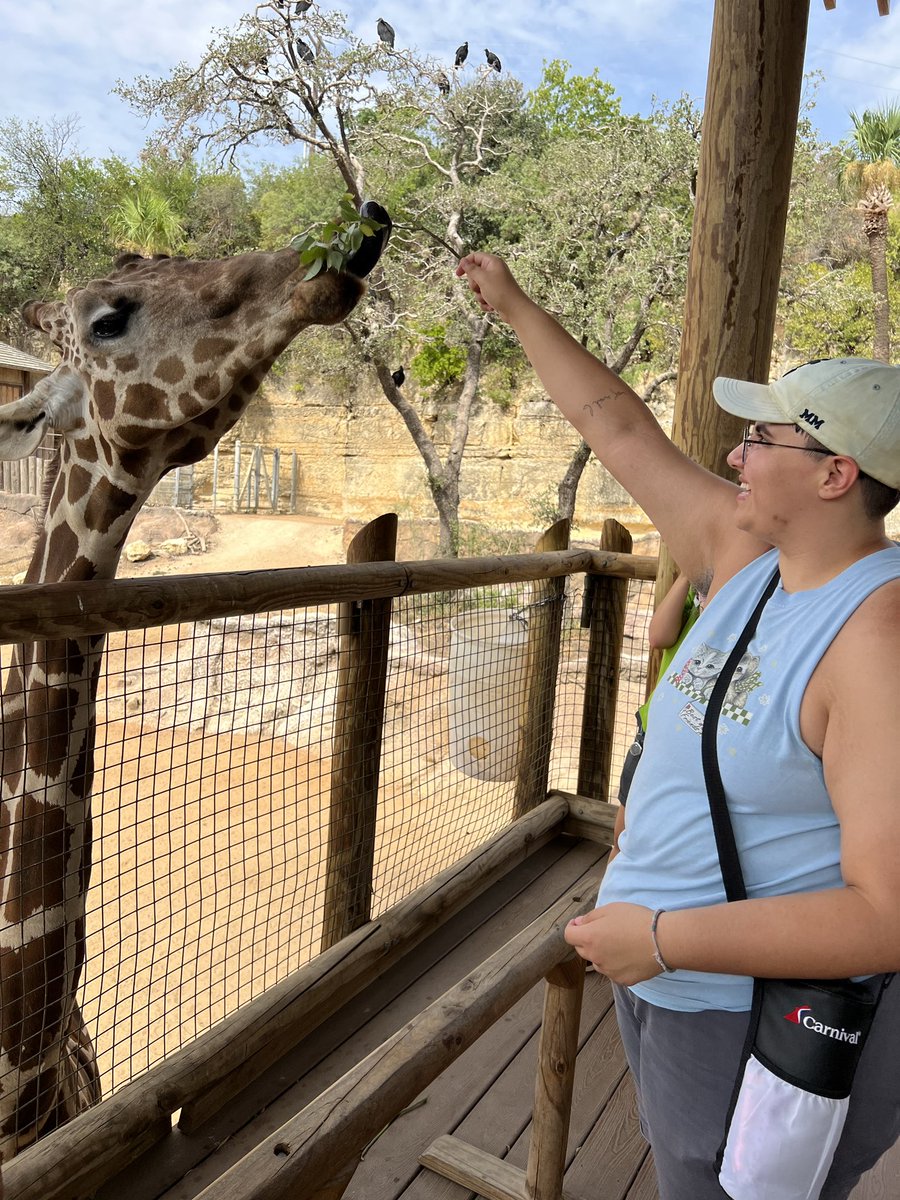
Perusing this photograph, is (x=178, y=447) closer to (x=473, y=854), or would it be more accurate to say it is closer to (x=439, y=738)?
(x=473, y=854)

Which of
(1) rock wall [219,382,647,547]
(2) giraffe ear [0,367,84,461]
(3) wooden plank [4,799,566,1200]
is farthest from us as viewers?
(1) rock wall [219,382,647,547]

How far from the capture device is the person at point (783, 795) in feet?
3.10

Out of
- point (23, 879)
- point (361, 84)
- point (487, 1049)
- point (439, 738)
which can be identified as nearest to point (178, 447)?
point (23, 879)

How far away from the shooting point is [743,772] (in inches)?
41.5

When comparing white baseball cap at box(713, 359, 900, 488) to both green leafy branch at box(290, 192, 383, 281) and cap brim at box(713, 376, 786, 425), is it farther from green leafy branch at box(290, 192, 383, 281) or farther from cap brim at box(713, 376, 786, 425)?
green leafy branch at box(290, 192, 383, 281)

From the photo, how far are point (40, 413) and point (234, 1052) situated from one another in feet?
4.95

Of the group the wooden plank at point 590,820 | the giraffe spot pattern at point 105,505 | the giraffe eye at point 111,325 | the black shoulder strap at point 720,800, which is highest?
the giraffe eye at point 111,325

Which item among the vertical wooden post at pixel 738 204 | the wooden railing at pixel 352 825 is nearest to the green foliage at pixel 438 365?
the wooden railing at pixel 352 825

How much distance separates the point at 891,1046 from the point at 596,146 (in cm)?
1441

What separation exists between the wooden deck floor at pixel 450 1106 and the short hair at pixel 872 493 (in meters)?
1.55

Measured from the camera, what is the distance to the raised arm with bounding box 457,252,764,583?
1.45 meters

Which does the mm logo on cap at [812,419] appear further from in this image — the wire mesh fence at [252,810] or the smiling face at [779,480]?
the wire mesh fence at [252,810]

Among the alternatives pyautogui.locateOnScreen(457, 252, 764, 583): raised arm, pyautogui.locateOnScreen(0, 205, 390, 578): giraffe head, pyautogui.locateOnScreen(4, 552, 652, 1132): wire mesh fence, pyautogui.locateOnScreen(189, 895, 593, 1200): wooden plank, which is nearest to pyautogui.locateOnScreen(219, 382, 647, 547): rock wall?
pyautogui.locateOnScreen(4, 552, 652, 1132): wire mesh fence

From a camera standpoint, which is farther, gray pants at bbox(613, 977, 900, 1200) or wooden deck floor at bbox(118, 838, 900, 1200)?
wooden deck floor at bbox(118, 838, 900, 1200)
